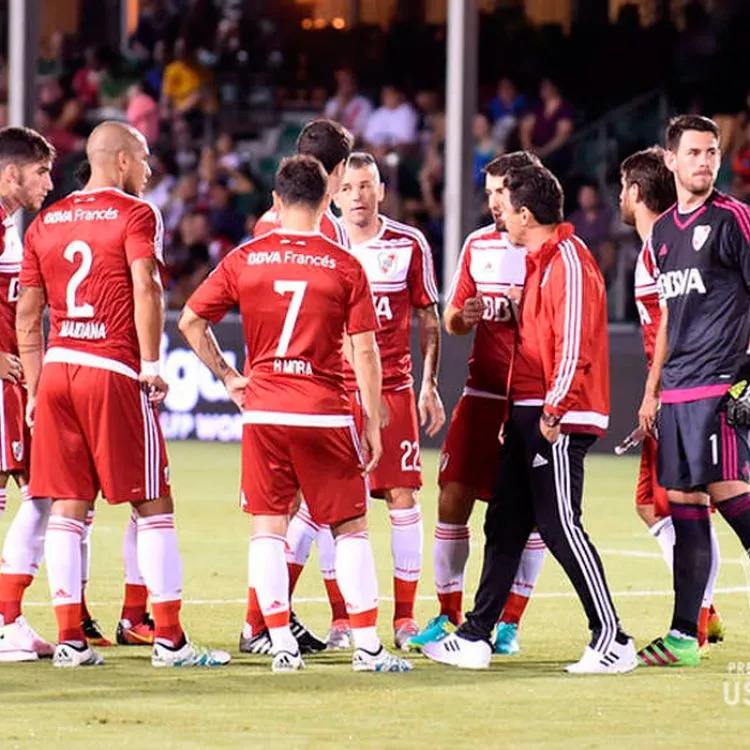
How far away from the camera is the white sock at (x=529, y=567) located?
8812mm

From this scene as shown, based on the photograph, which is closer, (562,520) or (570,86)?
(562,520)

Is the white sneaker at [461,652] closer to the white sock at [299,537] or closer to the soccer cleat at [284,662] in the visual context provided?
the soccer cleat at [284,662]

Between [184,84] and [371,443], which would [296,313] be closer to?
[371,443]

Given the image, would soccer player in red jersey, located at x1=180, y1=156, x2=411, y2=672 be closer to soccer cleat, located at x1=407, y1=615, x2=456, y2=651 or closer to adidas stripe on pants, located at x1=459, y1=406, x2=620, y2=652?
adidas stripe on pants, located at x1=459, y1=406, x2=620, y2=652

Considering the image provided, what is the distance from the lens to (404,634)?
29.0ft

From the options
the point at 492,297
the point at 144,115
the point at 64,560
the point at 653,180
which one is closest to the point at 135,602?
the point at 64,560

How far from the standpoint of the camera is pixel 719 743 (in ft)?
21.7

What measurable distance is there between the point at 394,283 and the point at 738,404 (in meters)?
1.77

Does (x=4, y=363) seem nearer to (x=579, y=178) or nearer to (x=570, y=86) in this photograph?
(x=579, y=178)

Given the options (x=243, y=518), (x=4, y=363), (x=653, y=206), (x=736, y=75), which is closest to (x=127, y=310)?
(x=4, y=363)

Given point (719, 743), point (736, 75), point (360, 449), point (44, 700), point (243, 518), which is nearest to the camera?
point (719, 743)

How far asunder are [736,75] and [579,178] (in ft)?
8.98

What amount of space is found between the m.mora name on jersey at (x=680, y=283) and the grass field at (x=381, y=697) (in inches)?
58.8

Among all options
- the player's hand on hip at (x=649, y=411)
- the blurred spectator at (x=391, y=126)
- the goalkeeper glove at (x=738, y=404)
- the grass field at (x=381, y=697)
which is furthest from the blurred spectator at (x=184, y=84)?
the goalkeeper glove at (x=738, y=404)
